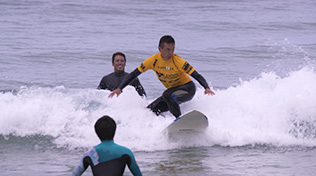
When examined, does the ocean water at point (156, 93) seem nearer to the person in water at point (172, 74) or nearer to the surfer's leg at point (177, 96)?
the surfer's leg at point (177, 96)

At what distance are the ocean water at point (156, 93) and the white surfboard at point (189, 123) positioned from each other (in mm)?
135

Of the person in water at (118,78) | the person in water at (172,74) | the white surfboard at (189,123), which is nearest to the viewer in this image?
the white surfboard at (189,123)

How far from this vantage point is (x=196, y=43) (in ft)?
68.0

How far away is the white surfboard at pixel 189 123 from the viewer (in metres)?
7.26

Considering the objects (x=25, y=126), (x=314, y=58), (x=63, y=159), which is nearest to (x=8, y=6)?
(x=314, y=58)

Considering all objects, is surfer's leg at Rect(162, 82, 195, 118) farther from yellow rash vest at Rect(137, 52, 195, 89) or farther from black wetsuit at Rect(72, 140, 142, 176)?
black wetsuit at Rect(72, 140, 142, 176)

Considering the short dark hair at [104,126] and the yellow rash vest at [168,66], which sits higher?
the yellow rash vest at [168,66]

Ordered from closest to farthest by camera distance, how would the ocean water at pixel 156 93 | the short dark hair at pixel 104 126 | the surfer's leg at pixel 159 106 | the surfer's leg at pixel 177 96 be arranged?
the short dark hair at pixel 104 126
the ocean water at pixel 156 93
the surfer's leg at pixel 177 96
the surfer's leg at pixel 159 106

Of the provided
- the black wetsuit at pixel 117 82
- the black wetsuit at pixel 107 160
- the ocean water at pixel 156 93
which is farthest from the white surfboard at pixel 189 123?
the black wetsuit at pixel 107 160

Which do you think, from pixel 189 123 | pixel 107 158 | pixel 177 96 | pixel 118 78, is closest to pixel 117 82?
pixel 118 78

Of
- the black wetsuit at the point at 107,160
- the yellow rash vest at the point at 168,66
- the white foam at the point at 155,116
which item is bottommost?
the white foam at the point at 155,116

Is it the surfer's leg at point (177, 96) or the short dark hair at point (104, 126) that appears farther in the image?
the surfer's leg at point (177, 96)

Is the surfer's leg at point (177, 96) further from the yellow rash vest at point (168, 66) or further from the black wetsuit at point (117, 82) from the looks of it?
the black wetsuit at point (117, 82)

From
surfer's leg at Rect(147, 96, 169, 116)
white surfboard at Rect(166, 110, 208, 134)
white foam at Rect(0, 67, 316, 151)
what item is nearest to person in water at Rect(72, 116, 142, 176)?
white surfboard at Rect(166, 110, 208, 134)
